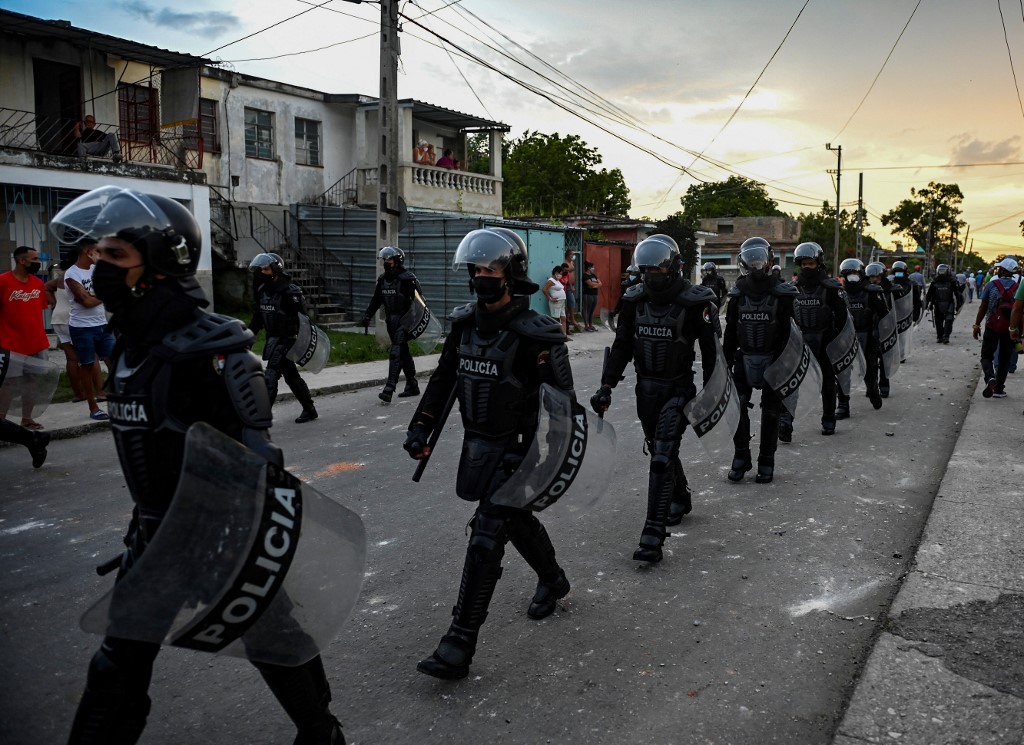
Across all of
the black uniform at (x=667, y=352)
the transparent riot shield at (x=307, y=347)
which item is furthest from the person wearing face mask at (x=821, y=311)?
the transparent riot shield at (x=307, y=347)

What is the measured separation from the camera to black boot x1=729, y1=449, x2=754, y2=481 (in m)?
6.78

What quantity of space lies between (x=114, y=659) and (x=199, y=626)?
16.6 inches

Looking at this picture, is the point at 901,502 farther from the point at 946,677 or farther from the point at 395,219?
the point at 395,219

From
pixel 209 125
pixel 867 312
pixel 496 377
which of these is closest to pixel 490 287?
pixel 496 377

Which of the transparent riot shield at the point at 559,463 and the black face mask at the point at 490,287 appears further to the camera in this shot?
the black face mask at the point at 490,287

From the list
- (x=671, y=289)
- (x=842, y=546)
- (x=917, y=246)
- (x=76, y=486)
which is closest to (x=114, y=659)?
(x=671, y=289)

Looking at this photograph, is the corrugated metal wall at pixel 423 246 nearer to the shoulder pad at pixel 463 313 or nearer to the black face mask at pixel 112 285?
the shoulder pad at pixel 463 313

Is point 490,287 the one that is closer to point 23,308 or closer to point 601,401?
point 601,401

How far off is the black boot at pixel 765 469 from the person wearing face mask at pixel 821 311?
84.5 inches

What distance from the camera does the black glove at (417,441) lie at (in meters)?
3.89

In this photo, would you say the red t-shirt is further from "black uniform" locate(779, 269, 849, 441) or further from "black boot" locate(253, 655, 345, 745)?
"black uniform" locate(779, 269, 849, 441)

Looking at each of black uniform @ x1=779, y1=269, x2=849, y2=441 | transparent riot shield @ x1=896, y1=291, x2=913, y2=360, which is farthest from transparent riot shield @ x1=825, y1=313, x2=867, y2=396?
transparent riot shield @ x1=896, y1=291, x2=913, y2=360

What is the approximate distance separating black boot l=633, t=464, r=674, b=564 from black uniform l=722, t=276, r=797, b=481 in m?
1.90

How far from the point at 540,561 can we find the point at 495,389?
3.00 feet
